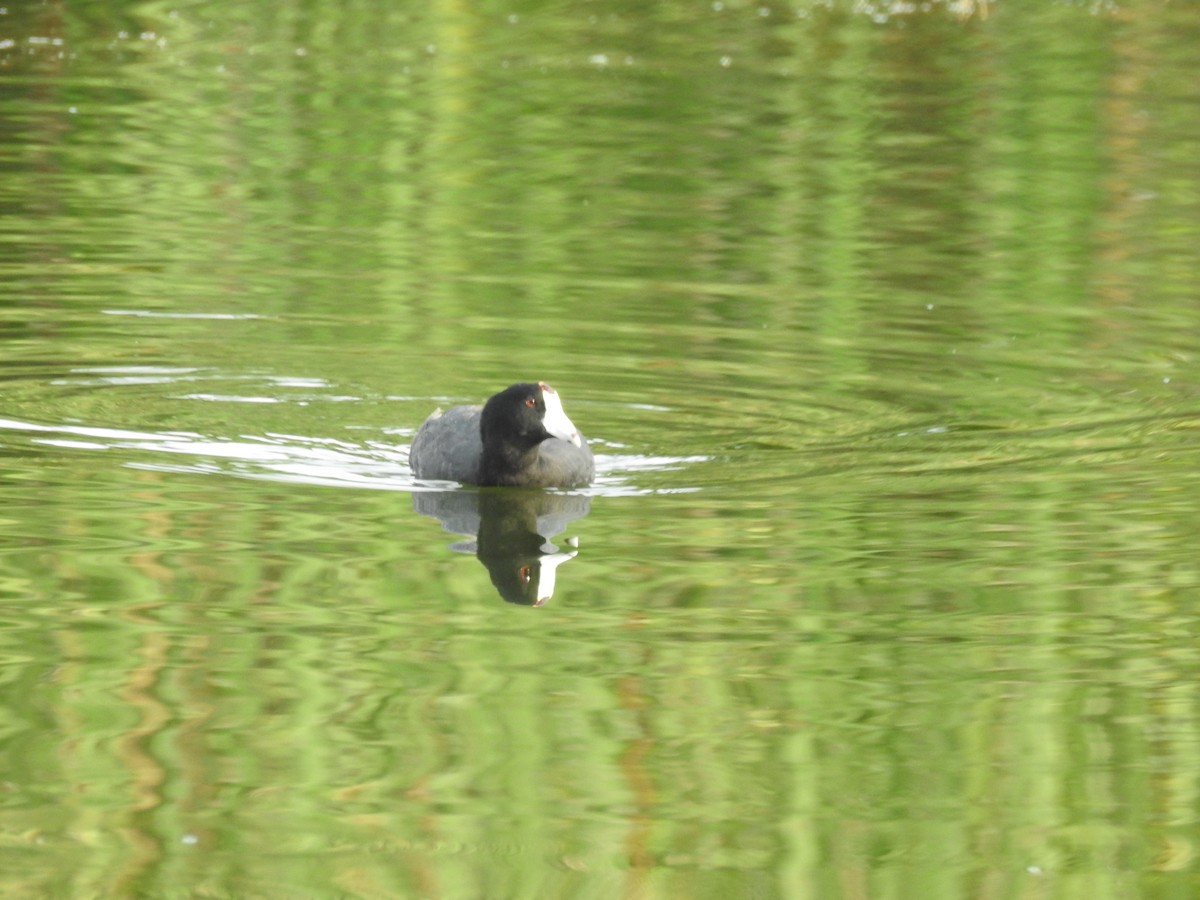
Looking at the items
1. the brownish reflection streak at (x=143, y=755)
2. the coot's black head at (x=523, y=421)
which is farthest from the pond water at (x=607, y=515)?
the coot's black head at (x=523, y=421)

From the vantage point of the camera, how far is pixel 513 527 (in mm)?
9125

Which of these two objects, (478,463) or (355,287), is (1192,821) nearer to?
(478,463)

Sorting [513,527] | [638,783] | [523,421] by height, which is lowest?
[513,527]

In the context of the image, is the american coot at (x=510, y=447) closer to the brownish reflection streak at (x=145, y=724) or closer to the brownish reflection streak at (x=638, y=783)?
the brownish reflection streak at (x=145, y=724)

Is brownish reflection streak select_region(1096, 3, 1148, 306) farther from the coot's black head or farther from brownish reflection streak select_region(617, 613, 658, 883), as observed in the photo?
brownish reflection streak select_region(617, 613, 658, 883)

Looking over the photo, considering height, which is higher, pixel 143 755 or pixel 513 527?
pixel 143 755

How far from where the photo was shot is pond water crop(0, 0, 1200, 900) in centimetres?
589

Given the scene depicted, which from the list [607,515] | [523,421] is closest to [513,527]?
[607,515]

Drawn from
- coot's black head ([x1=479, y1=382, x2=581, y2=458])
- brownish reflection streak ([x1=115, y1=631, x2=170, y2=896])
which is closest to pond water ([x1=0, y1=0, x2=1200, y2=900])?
brownish reflection streak ([x1=115, y1=631, x2=170, y2=896])

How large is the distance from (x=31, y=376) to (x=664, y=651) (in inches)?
202

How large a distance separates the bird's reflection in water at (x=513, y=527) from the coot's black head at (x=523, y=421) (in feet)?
0.75

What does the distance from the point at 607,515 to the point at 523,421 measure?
2.00 feet

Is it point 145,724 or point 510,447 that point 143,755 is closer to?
point 145,724

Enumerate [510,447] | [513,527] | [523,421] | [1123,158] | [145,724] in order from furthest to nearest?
[1123,158]
[510,447]
[523,421]
[513,527]
[145,724]
